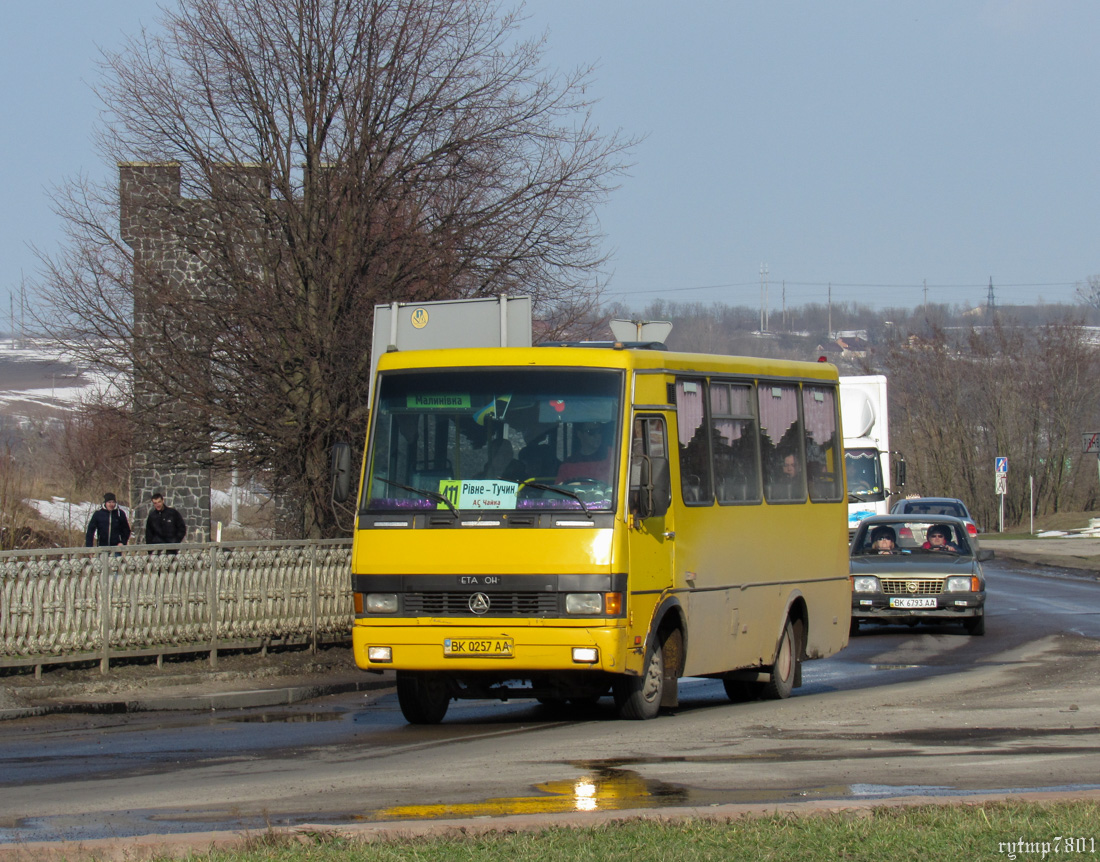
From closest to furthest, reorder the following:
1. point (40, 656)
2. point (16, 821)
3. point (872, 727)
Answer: point (16, 821) < point (872, 727) < point (40, 656)

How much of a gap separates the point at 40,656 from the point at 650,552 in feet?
22.3

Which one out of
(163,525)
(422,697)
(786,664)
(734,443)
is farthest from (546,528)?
(163,525)

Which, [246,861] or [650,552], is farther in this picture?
[650,552]

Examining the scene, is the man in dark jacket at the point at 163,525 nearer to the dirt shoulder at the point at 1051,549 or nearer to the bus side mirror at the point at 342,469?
the bus side mirror at the point at 342,469

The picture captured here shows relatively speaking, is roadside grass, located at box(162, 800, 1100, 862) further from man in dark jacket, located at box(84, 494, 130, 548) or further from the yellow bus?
man in dark jacket, located at box(84, 494, 130, 548)

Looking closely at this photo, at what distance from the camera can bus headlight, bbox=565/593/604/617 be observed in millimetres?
10781

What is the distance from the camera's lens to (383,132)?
2261 centimetres

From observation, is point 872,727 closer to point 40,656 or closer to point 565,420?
point 565,420

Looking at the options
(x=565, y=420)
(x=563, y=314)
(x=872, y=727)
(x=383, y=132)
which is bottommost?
(x=872, y=727)

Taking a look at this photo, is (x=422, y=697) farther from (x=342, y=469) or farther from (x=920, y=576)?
(x=920, y=576)

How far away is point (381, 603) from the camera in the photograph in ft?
37.0

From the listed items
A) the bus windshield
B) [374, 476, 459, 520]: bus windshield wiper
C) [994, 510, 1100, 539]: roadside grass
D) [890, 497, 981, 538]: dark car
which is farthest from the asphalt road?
[994, 510, 1100, 539]: roadside grass

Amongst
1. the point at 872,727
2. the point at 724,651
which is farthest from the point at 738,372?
the point at 872,727

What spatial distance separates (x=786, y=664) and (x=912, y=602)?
23.6 feet
